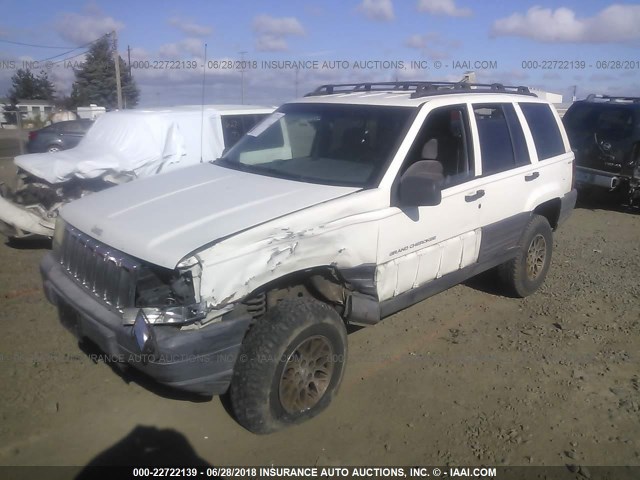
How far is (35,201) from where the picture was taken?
Result: 6547 mm

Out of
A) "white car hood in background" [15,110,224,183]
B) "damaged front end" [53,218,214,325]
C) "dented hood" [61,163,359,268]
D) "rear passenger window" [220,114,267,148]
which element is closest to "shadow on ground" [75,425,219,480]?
"damaged front end" [53,218,214,325]

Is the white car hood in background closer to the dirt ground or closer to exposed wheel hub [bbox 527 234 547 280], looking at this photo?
the dirt ground

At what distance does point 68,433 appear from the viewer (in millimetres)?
3172

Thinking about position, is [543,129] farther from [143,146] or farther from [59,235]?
[143,146]

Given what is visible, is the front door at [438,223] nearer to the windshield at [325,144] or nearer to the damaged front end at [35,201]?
the windshield at [325,144]

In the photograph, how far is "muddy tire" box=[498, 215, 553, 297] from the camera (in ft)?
16.6

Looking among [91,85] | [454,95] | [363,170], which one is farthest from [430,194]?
[91,85]

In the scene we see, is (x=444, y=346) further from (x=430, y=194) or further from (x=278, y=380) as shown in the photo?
(x=278, y=380)

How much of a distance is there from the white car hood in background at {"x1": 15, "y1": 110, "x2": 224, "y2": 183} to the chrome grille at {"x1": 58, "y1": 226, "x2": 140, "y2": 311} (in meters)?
3.50

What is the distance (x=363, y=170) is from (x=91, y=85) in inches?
1777

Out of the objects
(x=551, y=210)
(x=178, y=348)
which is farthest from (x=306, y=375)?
(x=551, y=210)

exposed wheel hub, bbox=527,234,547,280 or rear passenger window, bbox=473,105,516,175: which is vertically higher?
rear passenger window, bbox=473,105,516,175

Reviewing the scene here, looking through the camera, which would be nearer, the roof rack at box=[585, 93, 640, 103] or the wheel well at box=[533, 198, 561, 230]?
the wheel well at box=[533, 198, 561, 230]

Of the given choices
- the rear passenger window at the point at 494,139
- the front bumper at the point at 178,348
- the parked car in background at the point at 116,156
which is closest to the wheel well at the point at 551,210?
the rear passenger window at the point at 494,139
